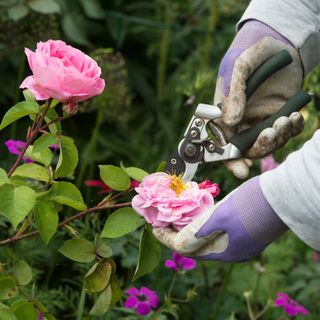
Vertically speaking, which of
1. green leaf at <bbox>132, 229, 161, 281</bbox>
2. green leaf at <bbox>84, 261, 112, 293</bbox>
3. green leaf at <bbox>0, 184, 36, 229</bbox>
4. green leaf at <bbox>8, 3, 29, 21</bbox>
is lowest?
green leaf at <bbox>8, 3, 29, 21</bbox>

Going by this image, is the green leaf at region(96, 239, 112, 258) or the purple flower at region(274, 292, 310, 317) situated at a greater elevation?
the green leaf at region(96, 239, 112, 258)

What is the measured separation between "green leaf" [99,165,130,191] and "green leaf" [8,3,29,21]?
118 centimetres

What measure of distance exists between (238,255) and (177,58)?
2.74m

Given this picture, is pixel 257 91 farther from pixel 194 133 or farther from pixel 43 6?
pixel 43 6

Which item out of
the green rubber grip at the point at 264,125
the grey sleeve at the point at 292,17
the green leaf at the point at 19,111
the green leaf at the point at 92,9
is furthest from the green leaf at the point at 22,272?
the green leaf at the point at 92,9

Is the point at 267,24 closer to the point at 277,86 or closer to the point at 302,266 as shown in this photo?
the point at 277,86

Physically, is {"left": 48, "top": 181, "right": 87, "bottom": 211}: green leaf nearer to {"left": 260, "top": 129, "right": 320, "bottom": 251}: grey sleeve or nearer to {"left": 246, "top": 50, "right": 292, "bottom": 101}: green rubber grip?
{"left": 260, "top": 129, "right": 320, "bottom": 251}: grey sleeve

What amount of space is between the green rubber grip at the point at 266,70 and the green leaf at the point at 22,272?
23.8 inches

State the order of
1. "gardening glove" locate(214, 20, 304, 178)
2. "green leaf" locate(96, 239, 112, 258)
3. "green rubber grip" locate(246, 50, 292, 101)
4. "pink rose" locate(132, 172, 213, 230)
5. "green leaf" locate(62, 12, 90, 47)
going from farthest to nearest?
"green leaf" locate(62, 12, 90, 47), "green rubber grip" locate(246, 50, 292, 101), "gardening glove" locate(214, 20, 304, 178), "green leaf" locate(96, 239, 112, 258), "pink rose" locate(132, 172, 213, 230)

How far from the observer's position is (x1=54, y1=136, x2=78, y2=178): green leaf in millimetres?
1723

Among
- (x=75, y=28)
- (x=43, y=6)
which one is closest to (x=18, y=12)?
(x=43, y=6)

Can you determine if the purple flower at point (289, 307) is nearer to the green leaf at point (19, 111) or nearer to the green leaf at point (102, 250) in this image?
the green leaf at point (102, 250)

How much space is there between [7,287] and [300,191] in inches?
21.8

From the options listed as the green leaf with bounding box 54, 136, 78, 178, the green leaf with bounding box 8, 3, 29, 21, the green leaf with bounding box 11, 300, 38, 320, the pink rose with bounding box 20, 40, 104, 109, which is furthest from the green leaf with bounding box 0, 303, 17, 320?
the green leaf with bounding box 8, 3, 29, 21
